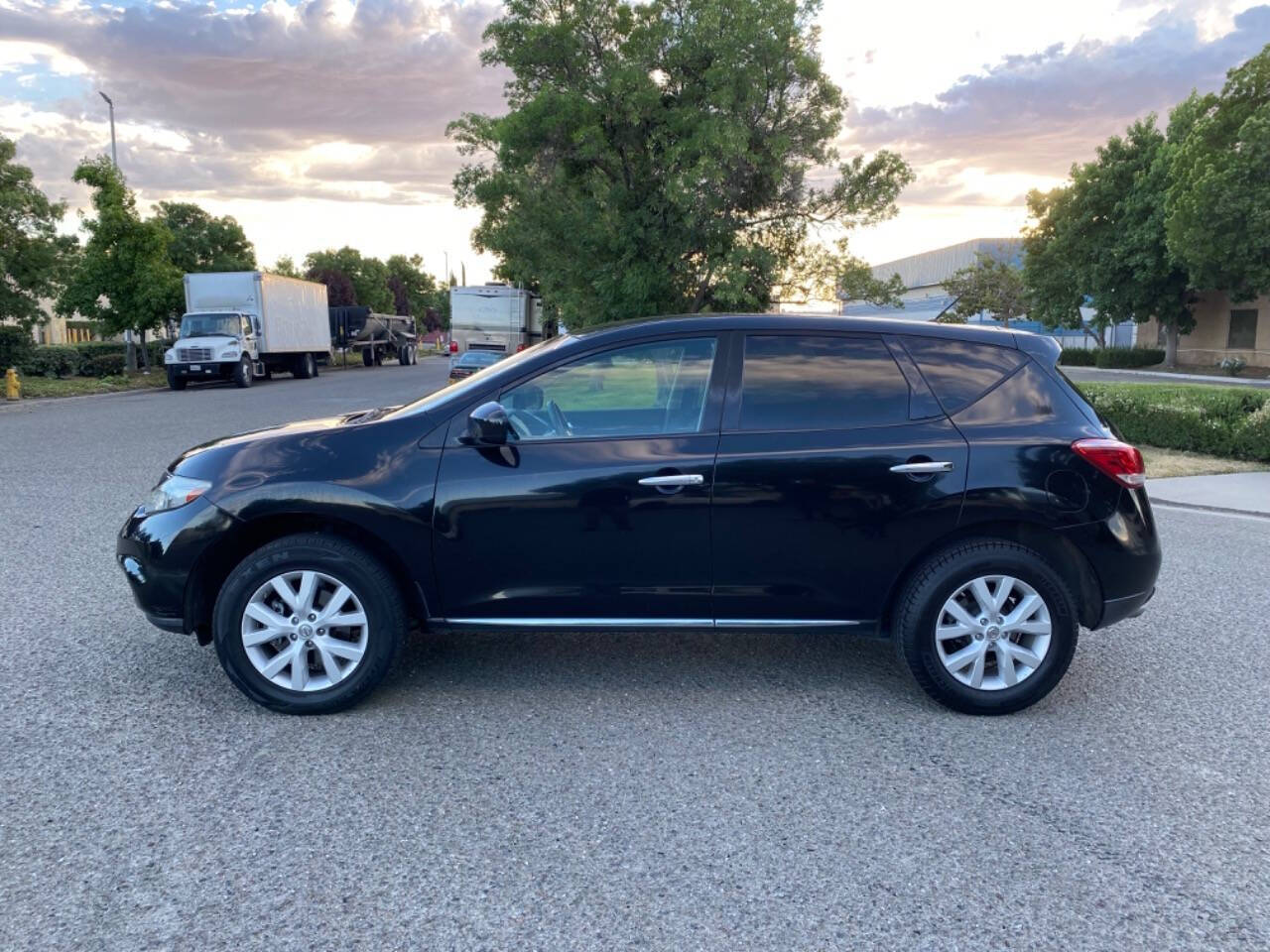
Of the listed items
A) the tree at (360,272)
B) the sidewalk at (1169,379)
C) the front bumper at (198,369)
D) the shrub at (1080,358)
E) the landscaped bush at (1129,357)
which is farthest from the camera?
the tree at (360,272)

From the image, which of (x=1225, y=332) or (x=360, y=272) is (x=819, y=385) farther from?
(x=360, y=272)

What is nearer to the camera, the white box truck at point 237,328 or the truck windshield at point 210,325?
the white box truck at point 237,328

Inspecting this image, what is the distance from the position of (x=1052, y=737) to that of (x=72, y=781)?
382 cm

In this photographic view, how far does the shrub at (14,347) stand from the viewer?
28594mm

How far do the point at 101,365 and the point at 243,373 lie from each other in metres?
7.95

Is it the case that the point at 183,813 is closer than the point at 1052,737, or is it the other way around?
the point at 183,813

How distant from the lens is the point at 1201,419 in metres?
12.8

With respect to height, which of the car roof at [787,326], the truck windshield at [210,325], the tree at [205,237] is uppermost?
the tree at [205,237]

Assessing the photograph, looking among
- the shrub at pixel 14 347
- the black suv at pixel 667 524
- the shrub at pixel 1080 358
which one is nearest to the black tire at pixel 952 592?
the black suv at pixel 667 524

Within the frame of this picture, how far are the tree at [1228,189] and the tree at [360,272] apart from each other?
198 ft

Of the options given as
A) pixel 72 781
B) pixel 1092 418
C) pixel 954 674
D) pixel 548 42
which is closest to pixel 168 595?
pixel 72 781

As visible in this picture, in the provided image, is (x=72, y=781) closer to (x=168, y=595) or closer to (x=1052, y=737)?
(x=168, y=595)

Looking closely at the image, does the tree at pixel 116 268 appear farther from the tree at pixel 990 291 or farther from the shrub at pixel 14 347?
the tree at pixel 990 291

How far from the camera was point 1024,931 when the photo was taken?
2.75 metres
